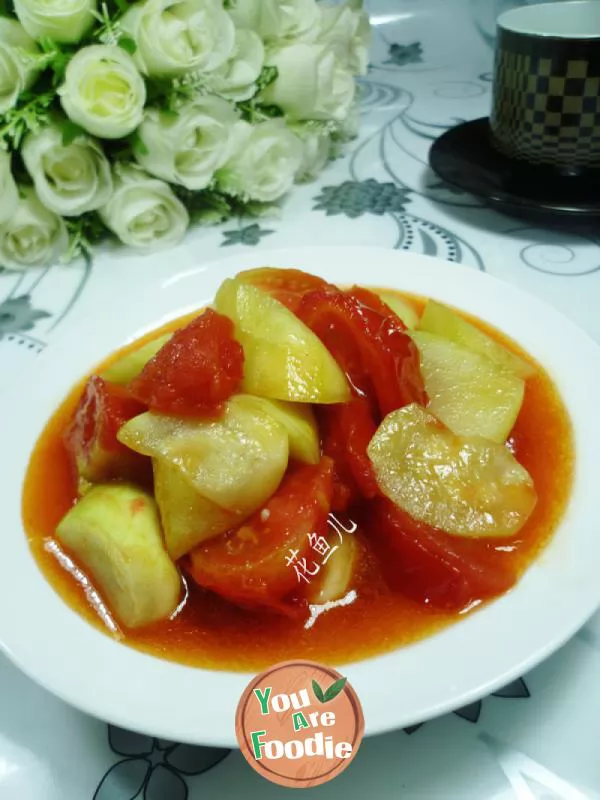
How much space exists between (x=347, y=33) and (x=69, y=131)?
1.10 m

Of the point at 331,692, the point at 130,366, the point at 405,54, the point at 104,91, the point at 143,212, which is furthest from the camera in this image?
the point at 405,54

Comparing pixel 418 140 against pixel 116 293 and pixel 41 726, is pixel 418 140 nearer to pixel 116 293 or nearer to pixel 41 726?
pixel 116 293

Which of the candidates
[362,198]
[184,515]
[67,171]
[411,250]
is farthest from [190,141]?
[184,515]

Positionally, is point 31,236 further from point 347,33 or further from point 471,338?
point 471,338

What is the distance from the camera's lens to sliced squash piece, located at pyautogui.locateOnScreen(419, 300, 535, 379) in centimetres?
122

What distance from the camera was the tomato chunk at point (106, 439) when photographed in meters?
1.07

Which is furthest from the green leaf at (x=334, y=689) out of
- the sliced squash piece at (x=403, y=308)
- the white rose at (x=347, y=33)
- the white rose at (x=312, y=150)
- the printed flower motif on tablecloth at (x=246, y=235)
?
the white rose at (x=347, y=33)

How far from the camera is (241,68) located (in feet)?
6.68

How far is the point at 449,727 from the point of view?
89 centimetres

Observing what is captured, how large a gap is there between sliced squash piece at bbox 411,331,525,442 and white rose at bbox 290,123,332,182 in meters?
1.34

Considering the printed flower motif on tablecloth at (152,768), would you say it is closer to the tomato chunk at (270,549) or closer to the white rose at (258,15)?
the tomato chunk at (270,549)

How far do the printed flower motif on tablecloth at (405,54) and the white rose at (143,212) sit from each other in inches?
71.0

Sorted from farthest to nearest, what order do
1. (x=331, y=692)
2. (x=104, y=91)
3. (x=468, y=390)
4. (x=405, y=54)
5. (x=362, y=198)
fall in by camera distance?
1. (x=405, y=54)
2. (x=362, y=198)
3. (x=104, y=91)
4. (x=468, y=390)
5. (x=331, y=692)

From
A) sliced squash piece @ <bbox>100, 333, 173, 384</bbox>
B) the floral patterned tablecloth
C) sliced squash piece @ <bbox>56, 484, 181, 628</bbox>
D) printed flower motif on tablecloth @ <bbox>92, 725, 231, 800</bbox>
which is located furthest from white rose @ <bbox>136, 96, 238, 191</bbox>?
printed flower motif on tablecloth @ <bbox>92, 725, 231, 800</bbox>
